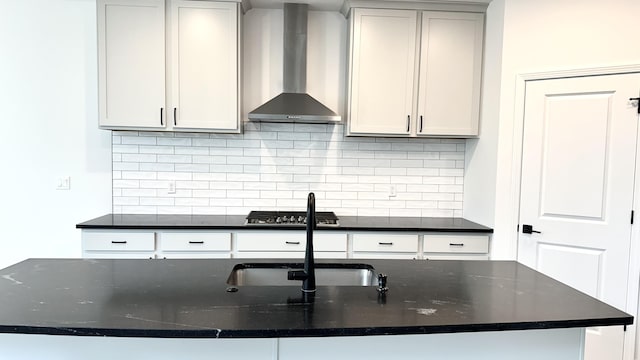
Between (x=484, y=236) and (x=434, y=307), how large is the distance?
1.87 m

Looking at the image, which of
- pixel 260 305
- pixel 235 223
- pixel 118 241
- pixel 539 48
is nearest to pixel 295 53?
pixel 235 223

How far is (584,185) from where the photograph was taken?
256 cm

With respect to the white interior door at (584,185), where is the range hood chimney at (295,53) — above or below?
above

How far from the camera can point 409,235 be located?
2.87 metres

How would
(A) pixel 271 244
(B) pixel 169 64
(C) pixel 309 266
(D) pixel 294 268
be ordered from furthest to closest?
1. (B) pixel 169 64
2. (A) pixel 271 244
3. (D) pixel 294 268
4. (C) pixel 309 266

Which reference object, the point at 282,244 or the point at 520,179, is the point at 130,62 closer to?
the point at 282,244

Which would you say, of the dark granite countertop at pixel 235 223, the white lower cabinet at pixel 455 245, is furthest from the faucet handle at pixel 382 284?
the white lower cabinet at pixel 455 245

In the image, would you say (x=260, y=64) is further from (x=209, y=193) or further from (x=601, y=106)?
(x=601, y=106)

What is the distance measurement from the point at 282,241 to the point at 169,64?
1.65 meters

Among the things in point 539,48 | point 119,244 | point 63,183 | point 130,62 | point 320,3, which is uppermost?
point 320,3

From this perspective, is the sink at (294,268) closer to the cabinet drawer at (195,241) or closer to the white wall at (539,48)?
the cabinet drawer at (195,241)

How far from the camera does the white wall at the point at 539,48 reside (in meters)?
2.49

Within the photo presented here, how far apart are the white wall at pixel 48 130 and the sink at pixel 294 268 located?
2.14 m

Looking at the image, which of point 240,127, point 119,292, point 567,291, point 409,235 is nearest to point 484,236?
point 409,235
